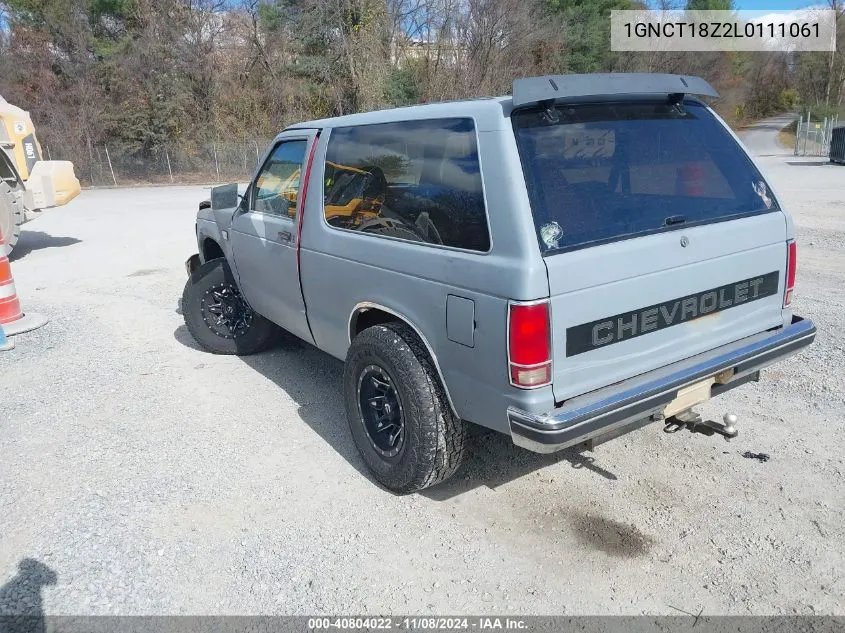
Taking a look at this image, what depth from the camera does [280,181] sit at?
4699mm

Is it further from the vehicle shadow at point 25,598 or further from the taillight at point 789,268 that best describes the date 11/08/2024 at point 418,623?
the taillight at point 789,268

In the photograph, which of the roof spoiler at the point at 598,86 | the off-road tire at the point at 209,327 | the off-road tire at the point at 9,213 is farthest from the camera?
the off-road tire at the point at 9,213

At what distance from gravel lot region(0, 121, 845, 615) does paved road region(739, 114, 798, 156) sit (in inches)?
1021

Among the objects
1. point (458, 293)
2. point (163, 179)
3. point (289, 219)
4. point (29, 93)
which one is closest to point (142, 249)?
point (289, 219)

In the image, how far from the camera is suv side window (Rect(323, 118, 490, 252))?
9.99 feet

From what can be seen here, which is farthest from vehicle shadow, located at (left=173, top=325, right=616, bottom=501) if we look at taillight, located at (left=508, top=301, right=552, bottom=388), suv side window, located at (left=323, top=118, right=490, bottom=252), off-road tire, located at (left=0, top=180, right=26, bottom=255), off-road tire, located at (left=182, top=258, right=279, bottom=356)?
off-road tire, located at (left=0, top=180, right=26, bottom=255)

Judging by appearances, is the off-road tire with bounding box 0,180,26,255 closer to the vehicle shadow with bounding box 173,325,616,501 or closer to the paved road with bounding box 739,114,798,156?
the vehicle shadow with bounding box 173,325,616,501

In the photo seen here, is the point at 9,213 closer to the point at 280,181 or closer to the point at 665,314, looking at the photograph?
the point at 280,181

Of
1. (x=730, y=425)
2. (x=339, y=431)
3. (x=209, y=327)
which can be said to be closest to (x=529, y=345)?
(x=730, y=425)

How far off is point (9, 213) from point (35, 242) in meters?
2.48

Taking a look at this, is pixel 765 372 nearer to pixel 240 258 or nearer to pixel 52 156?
pixel 240 258

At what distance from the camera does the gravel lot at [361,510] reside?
2.88 meters

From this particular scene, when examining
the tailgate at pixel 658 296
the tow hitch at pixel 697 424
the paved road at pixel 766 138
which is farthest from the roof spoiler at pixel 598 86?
the paved road at pixel 766 138

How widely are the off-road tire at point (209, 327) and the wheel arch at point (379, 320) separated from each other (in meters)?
2.00
